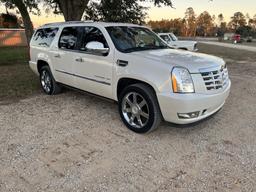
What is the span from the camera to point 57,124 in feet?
14.6

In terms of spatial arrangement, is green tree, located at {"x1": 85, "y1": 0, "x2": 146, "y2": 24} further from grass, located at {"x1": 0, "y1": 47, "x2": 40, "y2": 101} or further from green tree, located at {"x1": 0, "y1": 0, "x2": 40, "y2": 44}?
grass, located at {"x1": 0, "y1": 47, "x2": 40, "y2": 101}

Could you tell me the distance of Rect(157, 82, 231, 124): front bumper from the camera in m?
3.48

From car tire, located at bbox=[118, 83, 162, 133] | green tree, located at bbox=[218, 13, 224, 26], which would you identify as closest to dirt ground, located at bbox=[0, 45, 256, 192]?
car tire, located at bbox=[118, 83, 162, 133]

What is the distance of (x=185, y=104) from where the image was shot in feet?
11.4

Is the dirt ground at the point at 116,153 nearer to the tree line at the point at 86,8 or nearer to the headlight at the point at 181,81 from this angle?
the headlight at the point at 181,81

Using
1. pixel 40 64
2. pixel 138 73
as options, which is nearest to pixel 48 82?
pixel 40 64

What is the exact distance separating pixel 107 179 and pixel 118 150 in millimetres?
694

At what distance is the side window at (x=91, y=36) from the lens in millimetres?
4602

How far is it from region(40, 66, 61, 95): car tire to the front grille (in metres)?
3.79

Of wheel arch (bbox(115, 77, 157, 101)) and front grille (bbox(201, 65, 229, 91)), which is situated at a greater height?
front grille (bbox(201, 65, 229, 91))

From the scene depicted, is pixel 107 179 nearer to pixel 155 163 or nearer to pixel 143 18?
pixel 155 163

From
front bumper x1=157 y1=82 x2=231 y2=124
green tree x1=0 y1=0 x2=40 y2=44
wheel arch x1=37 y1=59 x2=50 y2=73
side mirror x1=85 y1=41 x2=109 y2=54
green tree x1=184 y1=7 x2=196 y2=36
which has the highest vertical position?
green tree x1=184 y1=7 x2=196 y2=36

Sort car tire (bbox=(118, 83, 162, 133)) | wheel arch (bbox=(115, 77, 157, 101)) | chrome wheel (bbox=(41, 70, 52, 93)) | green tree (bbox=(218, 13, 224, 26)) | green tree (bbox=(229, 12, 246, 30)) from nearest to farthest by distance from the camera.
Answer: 1. car tire (bbox=(118, 83, 162, 133))
2. wheel arch (bbox=(115, 77, 157, 101))
3. chrome wheel (bbox=(41, 70, 52, 93))
4. green tree (bbox=(229, 12, 246, 30))
5. green tree (bbox=(218, 13, 224, 26))

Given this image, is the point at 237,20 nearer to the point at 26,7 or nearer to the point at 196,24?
the point at 196,24
